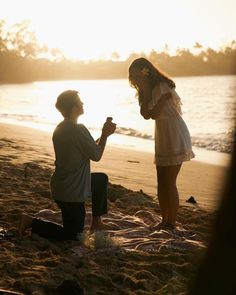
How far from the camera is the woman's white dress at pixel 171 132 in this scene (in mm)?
4727

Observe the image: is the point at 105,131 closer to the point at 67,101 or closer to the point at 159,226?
the point at 67,101

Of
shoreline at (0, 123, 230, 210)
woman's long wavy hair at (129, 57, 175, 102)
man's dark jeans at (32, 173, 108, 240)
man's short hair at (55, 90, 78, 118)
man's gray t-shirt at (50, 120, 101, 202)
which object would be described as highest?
woman's long wavy hair at (129, 57, 175, 102)

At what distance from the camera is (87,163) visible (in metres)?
4.42

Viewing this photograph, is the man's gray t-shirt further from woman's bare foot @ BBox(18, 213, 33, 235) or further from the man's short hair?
woman's bare foot @ BBox(18, 213, 33, 235)

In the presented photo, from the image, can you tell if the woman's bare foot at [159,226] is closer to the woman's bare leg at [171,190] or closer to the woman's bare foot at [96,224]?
the woman's bare leg at [171,190]

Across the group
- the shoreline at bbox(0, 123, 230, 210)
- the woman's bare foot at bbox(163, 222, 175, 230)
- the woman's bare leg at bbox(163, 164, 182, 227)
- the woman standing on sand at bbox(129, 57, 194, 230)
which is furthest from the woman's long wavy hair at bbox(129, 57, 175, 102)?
the shoreline at bbox(0, 123, 230, 210)

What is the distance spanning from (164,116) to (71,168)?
1.04 metres

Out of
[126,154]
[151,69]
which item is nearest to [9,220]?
[151,69]

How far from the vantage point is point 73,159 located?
14.2 feet

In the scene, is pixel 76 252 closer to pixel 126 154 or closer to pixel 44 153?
pixel 44 153

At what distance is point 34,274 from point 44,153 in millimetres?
6971

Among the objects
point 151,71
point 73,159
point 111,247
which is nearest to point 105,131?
point 73,159

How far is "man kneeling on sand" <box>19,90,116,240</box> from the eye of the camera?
4.32m

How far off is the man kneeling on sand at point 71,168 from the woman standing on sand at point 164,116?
1.87ft
